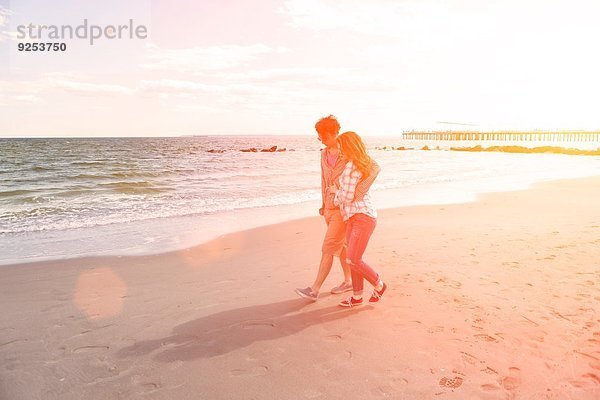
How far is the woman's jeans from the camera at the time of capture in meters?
4.96

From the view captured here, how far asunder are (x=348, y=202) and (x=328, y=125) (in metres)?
0.97

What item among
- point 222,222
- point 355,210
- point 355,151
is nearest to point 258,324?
point 355,210

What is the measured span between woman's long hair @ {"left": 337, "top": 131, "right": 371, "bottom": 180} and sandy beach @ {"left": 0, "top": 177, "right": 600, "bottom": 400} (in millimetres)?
1802

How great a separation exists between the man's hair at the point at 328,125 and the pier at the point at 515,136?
10716 cm

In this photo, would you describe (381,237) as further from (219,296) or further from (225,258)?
(219,296)

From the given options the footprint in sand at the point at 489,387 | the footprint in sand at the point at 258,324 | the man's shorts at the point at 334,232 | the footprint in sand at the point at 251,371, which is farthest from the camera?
the man's shorts at the point at 334,232

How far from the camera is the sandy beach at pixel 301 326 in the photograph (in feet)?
11.6

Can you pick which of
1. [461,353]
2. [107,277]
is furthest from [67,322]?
[461,353]

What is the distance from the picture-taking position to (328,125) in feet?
16.3

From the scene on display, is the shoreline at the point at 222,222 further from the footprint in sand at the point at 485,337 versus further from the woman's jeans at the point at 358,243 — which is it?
the footprint in sand at the point at 485,337

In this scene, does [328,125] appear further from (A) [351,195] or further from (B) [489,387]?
(B) [489,387]

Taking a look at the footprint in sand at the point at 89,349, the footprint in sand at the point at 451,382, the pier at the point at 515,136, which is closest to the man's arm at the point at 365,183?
the footprint in sand at the point at 451,382

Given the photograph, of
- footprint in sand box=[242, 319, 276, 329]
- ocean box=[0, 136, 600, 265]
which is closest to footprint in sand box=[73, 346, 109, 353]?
footprint in sand box=[242, 319, 276, 329]

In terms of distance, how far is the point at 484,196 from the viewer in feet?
51.4
